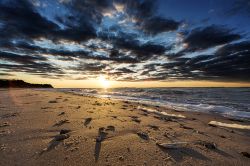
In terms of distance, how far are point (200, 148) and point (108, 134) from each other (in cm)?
226

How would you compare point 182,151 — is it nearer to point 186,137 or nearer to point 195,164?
point 195,164

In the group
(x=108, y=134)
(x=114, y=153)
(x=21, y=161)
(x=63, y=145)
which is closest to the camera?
(x=21, y=161)

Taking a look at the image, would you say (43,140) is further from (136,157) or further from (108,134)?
(136,157)

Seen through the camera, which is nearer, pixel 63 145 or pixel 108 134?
pixel 63 145

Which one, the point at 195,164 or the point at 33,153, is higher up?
the point at 33,153

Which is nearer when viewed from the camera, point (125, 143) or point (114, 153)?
point (114, 153)

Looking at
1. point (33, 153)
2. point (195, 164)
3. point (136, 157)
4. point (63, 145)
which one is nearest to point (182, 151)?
point (195, 164)

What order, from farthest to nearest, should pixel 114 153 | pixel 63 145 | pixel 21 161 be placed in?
pixel 63 145 < pixel 114 153 < pixel 21 161

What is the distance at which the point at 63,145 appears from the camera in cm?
322

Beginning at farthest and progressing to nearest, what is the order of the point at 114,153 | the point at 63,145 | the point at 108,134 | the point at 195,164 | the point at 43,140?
1. the point at 108,134
2. the point at 43,140
3. the point at 63,145
4. the point at 114,153
5. the point at 195,164

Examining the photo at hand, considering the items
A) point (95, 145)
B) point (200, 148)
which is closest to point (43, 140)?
point (95, 145)

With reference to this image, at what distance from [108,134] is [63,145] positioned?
1.24m

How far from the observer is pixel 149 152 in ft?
10.3

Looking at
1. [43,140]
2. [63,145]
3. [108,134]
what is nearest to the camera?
[63,145]
